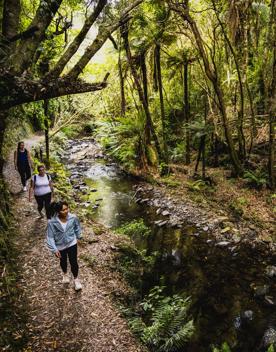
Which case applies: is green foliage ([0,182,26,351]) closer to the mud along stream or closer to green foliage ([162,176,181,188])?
the mud along stream

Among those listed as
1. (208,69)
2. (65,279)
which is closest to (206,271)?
(65,279)

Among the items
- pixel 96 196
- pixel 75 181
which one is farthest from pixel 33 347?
pixel 75 181

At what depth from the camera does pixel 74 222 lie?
17.2ft

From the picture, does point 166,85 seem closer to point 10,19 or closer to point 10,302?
point 10,19

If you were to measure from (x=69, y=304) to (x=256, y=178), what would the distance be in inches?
328

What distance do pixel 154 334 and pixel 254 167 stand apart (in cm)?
881

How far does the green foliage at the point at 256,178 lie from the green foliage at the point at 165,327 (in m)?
6.55

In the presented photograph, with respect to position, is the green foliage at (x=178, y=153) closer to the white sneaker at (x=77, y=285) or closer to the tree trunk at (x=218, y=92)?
the tree trunk at (x=218, y=92)

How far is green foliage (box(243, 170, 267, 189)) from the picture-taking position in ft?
36.3

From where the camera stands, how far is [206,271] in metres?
7.66

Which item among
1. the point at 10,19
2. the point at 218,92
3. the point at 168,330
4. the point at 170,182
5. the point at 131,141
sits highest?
the point at 10,19

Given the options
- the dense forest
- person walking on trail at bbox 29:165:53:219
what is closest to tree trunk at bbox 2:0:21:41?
the dense forest

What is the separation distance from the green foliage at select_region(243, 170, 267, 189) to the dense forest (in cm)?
4

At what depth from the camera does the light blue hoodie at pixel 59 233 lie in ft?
16.4
